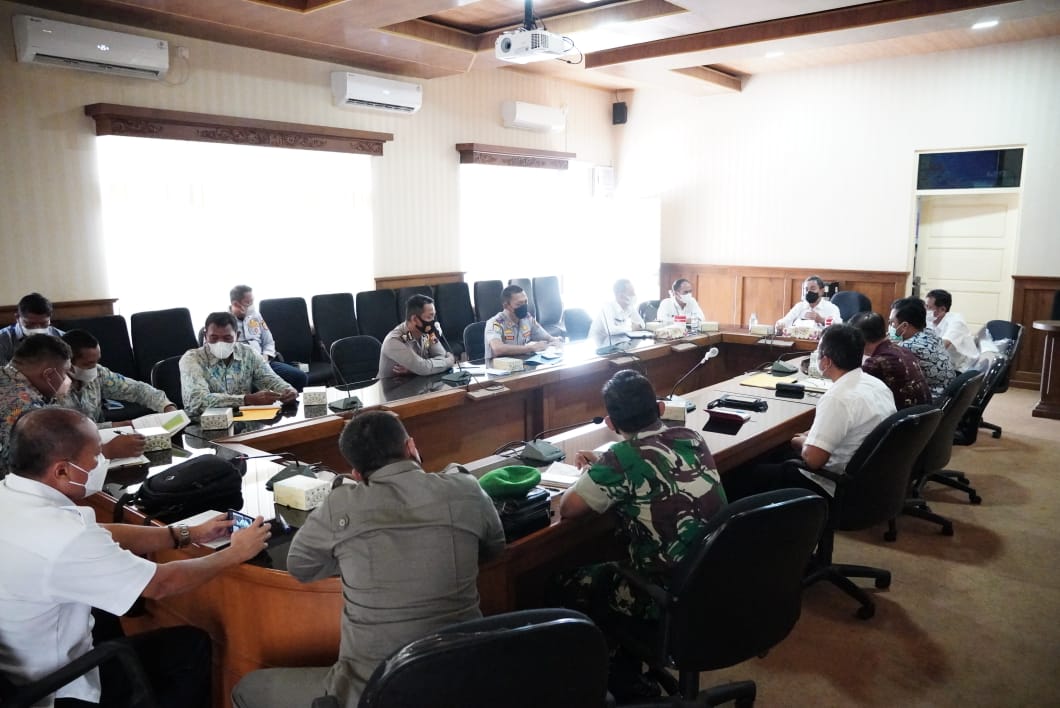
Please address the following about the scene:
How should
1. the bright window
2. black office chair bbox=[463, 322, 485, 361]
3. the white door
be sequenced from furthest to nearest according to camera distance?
1. the white door
2. black office chair bbox=[463, 322, 485, 361]
3. the bright window

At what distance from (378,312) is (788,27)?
3.72 m

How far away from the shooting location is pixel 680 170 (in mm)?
8484

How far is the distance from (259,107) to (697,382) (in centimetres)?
382

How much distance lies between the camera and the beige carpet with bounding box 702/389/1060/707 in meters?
2.40

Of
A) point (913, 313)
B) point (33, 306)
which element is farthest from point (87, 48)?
point (913, 313)

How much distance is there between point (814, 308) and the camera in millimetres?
6094

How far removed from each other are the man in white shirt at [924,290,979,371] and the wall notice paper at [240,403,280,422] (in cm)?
Answer: 410

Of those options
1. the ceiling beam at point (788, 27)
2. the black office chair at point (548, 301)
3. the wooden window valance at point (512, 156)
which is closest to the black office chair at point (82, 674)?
the ceiling beam at point (788, 27)

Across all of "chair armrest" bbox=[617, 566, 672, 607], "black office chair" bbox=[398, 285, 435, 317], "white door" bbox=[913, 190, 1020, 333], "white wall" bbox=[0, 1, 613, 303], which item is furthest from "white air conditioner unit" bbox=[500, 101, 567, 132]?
"chair armrest" bbox=[617, 566, 672, 607]

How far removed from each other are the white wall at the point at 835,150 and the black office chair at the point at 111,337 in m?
5.82

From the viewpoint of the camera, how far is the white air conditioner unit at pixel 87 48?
14.1ft

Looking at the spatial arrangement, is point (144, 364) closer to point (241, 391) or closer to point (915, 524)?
point (241, 391)

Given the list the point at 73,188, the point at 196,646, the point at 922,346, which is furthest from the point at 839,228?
the point at 196,646

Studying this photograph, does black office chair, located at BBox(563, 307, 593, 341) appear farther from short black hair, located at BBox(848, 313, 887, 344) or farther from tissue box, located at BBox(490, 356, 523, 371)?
short black hair, located at BBox(848, 313, 887, 344)
